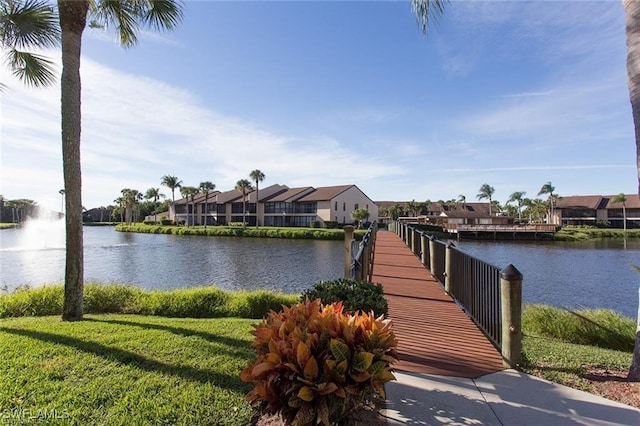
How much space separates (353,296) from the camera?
4.04 metres

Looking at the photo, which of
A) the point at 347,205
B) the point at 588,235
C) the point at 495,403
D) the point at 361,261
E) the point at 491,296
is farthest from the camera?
the point at 347,205

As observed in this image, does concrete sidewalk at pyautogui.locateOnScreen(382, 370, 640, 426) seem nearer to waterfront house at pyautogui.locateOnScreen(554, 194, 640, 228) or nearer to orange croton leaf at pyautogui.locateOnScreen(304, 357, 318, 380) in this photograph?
orange croton leaf at pyautogui.locateOnScreen(304, 357, 318, 380)

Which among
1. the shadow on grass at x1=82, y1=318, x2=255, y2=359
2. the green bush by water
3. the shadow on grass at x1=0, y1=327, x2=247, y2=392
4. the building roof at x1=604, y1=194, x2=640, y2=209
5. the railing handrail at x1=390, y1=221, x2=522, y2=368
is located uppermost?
the building roof at x1=604, y1=194, x2=640, y2=209

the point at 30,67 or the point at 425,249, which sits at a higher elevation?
the point at 30,67

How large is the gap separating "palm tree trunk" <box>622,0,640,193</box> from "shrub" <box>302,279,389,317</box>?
3162 mm

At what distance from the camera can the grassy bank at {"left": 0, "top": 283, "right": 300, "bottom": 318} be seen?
887 centimetres

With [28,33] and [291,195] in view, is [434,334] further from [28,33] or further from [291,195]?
[291,195]

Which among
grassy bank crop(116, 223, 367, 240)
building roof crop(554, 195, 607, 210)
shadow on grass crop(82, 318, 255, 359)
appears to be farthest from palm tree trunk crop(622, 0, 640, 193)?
building roof crop(554, 195, 607, 210)

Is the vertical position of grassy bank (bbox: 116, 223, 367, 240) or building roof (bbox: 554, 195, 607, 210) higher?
building roof (bbox: 554, 195, 607, 210)

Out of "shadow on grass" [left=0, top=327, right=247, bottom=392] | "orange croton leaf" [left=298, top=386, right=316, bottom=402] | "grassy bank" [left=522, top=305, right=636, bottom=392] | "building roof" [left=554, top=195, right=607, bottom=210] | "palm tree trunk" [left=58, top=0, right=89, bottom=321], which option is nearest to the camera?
"orange croton leaf" [left=298, top=386, right=316, bottom=402]

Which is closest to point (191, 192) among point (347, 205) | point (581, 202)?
point (347, 205)

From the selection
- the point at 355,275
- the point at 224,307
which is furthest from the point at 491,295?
the point at 224,307

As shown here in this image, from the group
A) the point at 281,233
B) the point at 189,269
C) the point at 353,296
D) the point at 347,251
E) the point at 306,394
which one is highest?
the point at 347,251

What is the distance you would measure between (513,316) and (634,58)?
314cm
